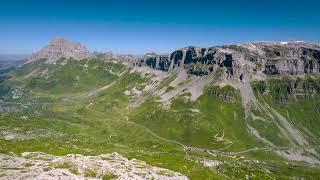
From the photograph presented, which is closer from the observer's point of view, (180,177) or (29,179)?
(29,179)

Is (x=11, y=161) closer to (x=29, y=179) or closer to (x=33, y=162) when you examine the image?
(x=33, y=162)

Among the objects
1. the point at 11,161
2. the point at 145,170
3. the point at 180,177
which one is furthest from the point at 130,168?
the point at 11,161

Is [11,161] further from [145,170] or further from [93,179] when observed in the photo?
[145,170]

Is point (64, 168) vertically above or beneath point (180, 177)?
above

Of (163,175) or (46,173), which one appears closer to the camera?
(46,173)

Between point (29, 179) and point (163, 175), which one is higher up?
point (29, 179)

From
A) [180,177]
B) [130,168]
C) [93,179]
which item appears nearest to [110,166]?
[130,168]

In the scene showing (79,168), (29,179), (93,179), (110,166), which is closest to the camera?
(29,179)

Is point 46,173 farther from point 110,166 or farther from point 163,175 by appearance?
point 163,175

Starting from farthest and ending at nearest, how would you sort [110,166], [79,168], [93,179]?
[110,166], [79,168], [93,179]
